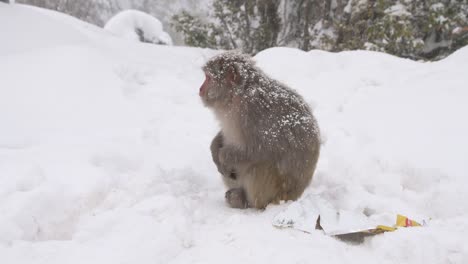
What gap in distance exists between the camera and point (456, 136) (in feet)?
8.74

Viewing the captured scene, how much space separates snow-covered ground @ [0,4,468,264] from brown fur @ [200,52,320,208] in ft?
0.43

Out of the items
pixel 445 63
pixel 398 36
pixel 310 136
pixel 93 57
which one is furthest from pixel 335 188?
pixel 398 36

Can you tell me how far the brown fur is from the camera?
2.19 m

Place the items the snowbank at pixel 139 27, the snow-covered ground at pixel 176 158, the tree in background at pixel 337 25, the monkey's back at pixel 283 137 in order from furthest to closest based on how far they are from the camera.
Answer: the snowbank at pixel 139 27 → the tree in background at pixel 337 25 → the monkey's back at pixel 283 137 → the snow-covered ground at pixel 176 158

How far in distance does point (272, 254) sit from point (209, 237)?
15.2 inches

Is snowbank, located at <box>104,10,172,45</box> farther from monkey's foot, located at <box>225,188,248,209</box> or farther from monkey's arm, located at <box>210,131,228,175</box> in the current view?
monkey's foot, located at <box>225,188,248,209</box>

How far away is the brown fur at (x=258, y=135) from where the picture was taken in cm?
219

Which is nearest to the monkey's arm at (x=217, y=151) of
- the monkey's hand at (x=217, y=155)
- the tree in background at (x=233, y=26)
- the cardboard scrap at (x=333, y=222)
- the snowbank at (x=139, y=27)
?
the monkey's hand at (x=217, y=155)

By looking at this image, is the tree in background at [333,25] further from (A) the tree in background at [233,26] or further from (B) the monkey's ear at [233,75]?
(B) the monkey's ear at [233,75]

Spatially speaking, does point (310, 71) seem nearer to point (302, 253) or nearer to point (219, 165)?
point (219, 165)

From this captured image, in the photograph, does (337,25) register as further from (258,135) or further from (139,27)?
(139,27)

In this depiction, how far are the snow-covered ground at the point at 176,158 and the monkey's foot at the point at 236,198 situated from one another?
49 millimetres

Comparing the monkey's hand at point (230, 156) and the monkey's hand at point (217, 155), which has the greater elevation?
the monkey's hand at point (230, 156)

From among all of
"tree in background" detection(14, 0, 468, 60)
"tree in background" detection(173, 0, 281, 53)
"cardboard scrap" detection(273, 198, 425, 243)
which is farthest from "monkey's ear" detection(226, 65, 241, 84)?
"tree in background" detection(173, 0, 281, 53)
